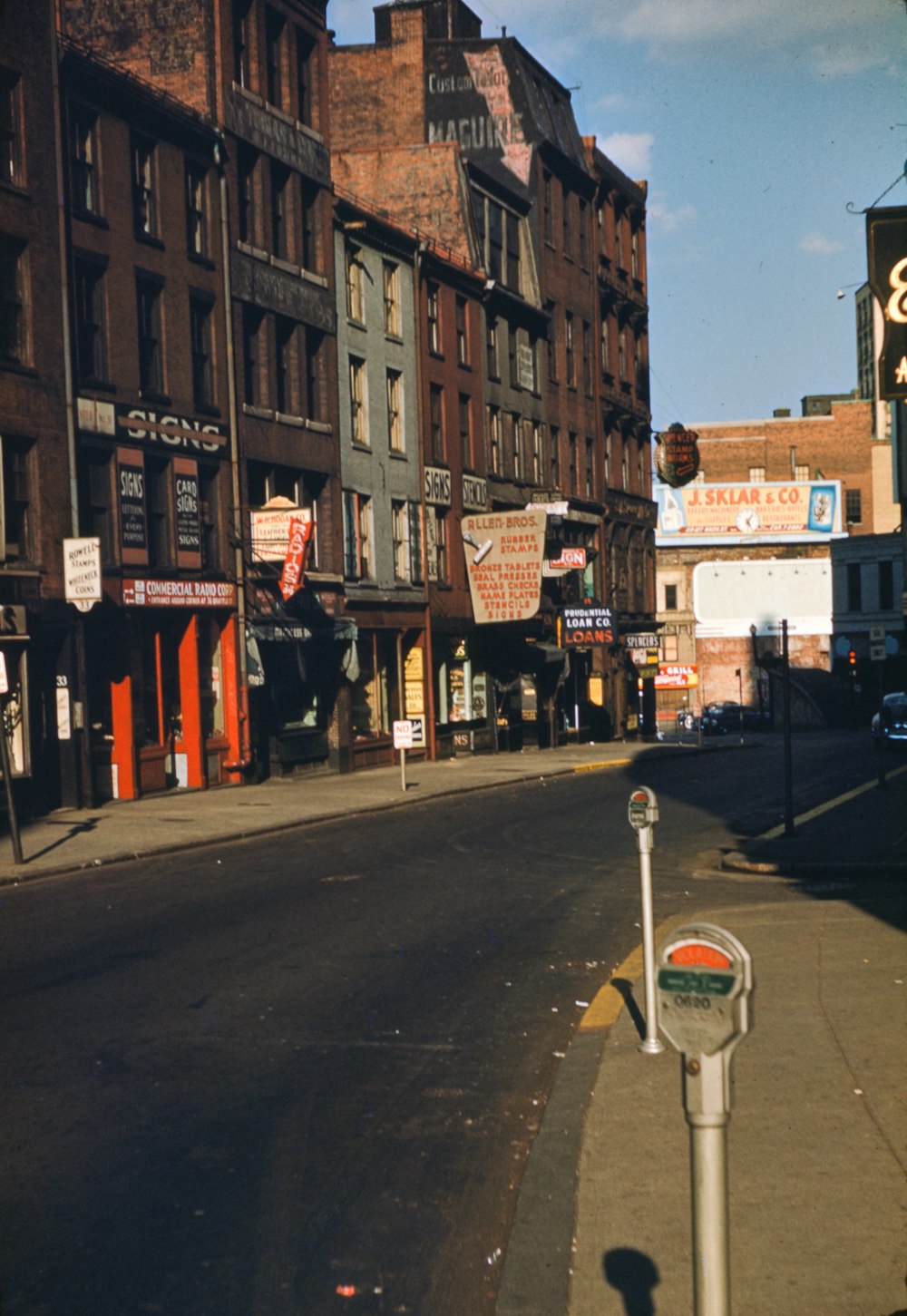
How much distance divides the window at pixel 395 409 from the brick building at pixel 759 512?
45.2 meters

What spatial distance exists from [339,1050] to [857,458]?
92.5 meters

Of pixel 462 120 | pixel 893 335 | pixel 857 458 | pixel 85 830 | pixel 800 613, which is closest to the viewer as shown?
pixel 893 335

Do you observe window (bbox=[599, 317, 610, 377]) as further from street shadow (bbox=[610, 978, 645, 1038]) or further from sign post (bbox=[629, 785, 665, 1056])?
sign post (bbox=[629, 785, 665, 1056])

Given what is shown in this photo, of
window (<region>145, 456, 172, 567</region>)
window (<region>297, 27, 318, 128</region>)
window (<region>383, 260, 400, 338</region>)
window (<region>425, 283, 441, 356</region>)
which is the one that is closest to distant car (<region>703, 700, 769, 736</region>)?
window (<region>425, 283, 441, 356</region>)

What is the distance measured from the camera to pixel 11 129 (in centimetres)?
2544

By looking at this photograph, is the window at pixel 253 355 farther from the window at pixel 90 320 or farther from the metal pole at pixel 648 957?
the metal pole at pixel 648 957

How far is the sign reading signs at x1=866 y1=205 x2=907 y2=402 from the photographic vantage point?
11328 millimetres

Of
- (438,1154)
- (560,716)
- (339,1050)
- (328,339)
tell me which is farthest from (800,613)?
(560,716)

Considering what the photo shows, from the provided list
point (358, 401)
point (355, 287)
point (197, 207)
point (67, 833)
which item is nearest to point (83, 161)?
point (197, 207)

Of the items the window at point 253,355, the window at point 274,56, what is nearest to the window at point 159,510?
the window at point 253,355

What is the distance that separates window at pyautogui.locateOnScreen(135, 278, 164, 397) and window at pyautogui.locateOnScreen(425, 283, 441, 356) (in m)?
13.6

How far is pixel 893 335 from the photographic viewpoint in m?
11.4

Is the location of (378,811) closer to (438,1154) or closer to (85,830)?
(85,830)

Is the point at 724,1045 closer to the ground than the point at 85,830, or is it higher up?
higher up
